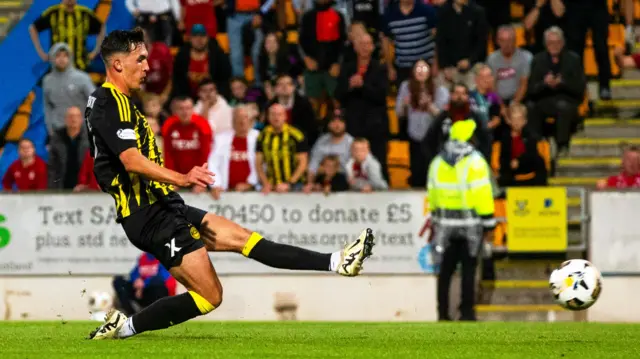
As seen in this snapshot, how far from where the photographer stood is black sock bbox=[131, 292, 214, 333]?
30.7 ft

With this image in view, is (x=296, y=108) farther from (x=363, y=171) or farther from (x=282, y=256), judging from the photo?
(x=282, y=256)

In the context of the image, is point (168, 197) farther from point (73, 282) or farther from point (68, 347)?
point (73, 282)

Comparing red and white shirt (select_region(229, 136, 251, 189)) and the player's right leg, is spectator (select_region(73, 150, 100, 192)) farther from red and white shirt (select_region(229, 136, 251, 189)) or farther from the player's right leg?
the player's right leg

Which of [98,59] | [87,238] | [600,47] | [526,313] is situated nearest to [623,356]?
[526,313]

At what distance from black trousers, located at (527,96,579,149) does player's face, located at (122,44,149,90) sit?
916 cm

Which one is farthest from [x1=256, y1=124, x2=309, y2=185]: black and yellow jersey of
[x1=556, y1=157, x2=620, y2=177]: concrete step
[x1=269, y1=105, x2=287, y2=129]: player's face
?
[x1=556, y1=157, x2=620, y2=177]: concrete step

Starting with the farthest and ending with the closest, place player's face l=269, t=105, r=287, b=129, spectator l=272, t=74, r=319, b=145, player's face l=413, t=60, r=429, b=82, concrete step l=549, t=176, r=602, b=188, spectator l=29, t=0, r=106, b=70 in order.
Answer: spectator l=29, t=0, r=106, b=70 → concrete step l=549, t=176, r=602, b=188 → spectator l=272, t=74, r=319, b=145 → player's face l=413, t=60, r=429, b=82 → player's face l=269, t=105, r=287, b=129

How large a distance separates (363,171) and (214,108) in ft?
7.76

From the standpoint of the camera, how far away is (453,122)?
649 inches

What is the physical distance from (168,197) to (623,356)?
3135 mm

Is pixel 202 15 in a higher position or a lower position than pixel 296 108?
higher

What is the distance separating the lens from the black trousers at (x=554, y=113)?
18.0m

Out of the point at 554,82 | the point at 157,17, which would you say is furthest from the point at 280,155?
the point at 157,17

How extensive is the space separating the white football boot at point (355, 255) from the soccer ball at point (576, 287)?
249 cm
